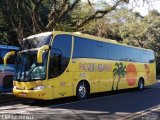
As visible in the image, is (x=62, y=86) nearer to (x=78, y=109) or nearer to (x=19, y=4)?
(x=78, y=109)

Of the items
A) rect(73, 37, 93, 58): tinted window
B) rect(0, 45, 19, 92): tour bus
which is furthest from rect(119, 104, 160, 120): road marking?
rect(0, 45, 19, 92): tour bus

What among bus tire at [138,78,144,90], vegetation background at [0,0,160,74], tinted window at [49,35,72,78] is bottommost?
bus tire at [138,78,144,90]

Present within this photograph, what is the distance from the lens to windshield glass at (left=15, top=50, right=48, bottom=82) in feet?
47.1

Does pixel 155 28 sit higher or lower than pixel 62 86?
higher

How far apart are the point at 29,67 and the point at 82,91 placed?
327 cm

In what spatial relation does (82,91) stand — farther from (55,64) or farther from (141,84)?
(141,84)

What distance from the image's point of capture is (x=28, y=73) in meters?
14.6

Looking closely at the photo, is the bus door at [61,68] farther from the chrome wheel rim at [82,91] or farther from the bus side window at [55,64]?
the chrome wheel rim at [82,91]

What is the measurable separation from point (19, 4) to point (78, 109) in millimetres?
10209

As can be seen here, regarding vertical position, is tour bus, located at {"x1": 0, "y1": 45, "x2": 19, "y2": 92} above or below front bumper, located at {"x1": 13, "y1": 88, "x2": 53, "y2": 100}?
above

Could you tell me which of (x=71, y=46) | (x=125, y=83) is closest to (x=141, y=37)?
(x=125, y=83)

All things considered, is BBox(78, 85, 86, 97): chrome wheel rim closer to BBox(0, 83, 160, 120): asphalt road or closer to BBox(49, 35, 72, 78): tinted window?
BBox(0, 83, 160, 120): asphalt road

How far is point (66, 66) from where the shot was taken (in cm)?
1552

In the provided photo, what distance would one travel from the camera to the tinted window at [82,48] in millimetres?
16250
